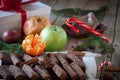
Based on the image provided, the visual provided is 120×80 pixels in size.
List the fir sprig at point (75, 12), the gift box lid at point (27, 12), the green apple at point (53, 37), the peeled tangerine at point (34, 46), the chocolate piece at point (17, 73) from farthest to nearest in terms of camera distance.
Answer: the fir sprig at point (75, 12)
the gift box lid at point (27, 12)
the green apple at point (53, 37)
the peeled tangerine at point (34, 46)
the chocolate piece at point (17, 73)

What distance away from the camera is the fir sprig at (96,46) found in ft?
4.14

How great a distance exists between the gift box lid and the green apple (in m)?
0.19

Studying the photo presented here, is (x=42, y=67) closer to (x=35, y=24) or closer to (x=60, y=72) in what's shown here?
(x=60, y=72)

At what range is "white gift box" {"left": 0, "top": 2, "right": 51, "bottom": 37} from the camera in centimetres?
133

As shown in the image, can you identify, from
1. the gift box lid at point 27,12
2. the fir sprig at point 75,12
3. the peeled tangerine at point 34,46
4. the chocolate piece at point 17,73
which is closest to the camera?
the chocolate piece at point 17,73

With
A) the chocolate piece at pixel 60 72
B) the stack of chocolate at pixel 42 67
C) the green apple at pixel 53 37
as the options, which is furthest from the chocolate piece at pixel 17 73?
the green apple at pixel 53 37

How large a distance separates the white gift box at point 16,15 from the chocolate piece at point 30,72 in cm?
45

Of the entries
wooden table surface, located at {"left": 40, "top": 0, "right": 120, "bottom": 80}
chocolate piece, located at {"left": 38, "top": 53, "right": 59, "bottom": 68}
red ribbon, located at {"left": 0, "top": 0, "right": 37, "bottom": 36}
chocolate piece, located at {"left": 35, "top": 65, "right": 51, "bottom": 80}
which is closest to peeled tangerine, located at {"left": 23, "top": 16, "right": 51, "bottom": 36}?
red ribbon, located at {"left": 0, "top": 0, "right": 37, "bottom": 36}

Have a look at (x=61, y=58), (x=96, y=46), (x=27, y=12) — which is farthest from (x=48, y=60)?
(x=27, y=12)

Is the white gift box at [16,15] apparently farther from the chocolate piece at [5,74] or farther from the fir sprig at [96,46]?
the chocolate piece at [5,74]

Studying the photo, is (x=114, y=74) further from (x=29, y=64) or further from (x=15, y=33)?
(x=15, y=33)

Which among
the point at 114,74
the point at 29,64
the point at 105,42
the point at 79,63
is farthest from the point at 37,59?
the point at 105,42

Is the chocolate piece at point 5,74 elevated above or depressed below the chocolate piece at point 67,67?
below

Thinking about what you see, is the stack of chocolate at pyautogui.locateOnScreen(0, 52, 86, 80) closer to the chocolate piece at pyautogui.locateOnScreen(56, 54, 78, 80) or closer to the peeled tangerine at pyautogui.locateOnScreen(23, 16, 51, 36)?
the chocolate piece at pyautogui.locateOnScreen(56, 54, 78, 80)
